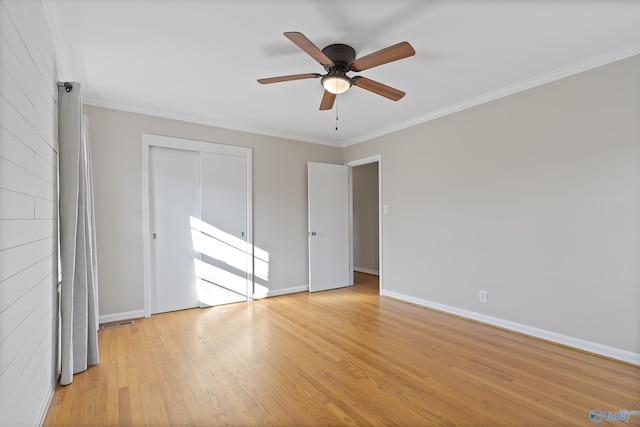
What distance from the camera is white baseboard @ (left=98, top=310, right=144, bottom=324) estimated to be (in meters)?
3.39

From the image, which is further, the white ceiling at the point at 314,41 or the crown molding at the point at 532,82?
the crown molding at the point at 532,82

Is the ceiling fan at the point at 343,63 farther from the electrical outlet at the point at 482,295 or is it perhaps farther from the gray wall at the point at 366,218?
the gray wall at the point at 366,218

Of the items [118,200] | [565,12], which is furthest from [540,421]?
[118,200]

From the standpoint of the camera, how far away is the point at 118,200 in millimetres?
3477

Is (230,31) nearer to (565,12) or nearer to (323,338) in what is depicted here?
(565,12)

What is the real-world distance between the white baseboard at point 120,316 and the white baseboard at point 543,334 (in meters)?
3.46

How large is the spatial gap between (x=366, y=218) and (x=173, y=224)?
404 cm

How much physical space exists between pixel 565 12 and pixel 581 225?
1711mm

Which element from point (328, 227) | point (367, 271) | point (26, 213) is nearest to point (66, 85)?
point (26, 213)

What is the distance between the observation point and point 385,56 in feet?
6.81

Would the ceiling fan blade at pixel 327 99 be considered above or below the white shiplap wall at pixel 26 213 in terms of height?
above

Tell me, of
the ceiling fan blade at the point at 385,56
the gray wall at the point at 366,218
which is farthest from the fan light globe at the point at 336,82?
the gray wall at the point at 366,218
